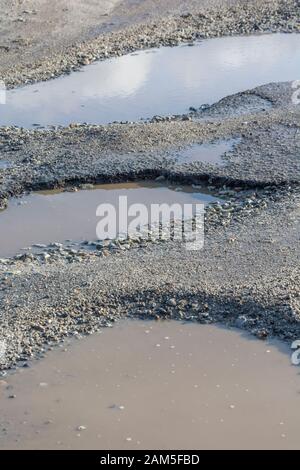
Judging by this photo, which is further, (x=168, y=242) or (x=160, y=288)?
(x=168, y=242)

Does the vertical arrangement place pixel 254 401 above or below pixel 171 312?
below

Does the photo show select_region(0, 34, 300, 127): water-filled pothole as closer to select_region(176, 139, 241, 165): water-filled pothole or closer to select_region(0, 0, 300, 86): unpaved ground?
select_region(0, 0, 300, 86): unpaved ground

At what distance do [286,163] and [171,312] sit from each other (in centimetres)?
300

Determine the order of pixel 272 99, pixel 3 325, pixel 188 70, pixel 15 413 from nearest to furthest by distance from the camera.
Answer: pixel 15 413, pixel 3 325, pixel 272 99, pixel 188 70

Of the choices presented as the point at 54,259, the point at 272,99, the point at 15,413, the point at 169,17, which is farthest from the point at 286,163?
the point at 169,17

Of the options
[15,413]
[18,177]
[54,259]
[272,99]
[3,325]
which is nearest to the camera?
[15,413]

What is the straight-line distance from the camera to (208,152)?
33.0 ft

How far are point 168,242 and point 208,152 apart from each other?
2.08 m

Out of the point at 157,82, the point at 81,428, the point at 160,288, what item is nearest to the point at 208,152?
the point at 160,288

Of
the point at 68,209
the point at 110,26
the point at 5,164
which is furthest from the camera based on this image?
the point at 110,26

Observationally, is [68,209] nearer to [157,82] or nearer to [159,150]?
[159,150]

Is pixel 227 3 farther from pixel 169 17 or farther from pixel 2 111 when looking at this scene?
pixel 2 111

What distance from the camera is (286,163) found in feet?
31.6

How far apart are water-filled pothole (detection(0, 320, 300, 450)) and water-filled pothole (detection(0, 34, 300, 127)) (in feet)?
16.3
